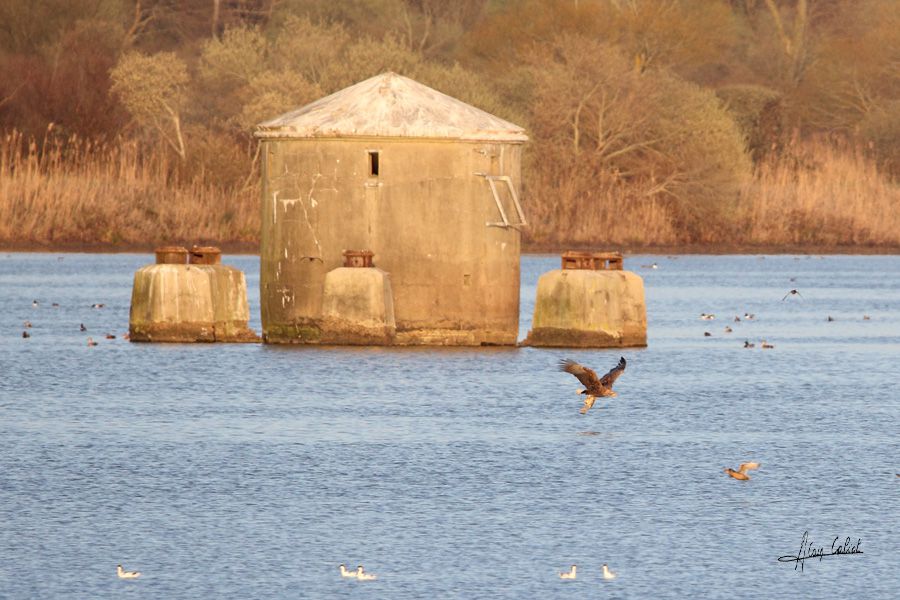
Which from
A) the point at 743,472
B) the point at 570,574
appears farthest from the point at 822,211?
the point at 570,574

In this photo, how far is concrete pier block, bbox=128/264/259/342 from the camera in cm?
3469

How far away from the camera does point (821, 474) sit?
23375mm

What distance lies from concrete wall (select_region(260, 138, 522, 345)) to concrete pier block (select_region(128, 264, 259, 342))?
120 cm

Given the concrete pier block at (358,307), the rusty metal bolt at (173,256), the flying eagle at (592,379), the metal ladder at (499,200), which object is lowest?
the flying eagle at (592,379)

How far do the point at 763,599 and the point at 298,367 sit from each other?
54.7 ft

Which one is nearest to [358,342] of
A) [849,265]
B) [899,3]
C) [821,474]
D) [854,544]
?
[821,474]

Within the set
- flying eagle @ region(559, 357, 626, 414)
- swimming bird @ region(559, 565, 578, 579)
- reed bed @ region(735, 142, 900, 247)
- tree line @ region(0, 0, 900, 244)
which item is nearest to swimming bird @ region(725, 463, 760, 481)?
flying eagle @ region(559, 357, 626, 414)

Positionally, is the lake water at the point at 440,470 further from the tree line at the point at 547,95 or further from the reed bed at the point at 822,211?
the reed bed at the point at 822,211

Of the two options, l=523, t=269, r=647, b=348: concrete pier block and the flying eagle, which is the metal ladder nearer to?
l=523, t=269, r=647, b=348: concrete pier block

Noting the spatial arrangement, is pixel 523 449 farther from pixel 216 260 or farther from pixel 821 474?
pixel 216 260

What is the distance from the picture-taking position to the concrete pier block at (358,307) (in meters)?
33.4

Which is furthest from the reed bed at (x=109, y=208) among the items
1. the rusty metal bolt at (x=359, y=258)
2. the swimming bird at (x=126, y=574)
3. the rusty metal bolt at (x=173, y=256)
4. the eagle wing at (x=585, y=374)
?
the swimming bird at (x=126, y=574)
